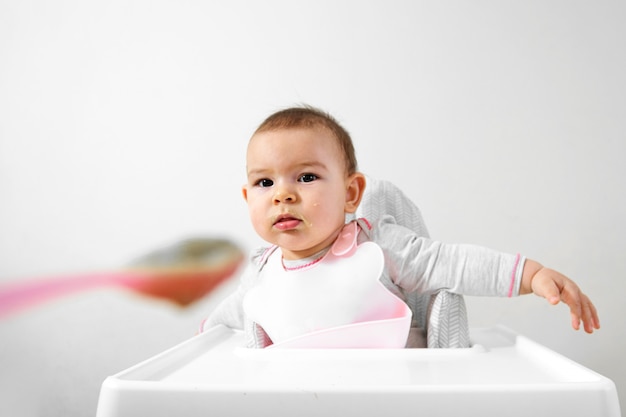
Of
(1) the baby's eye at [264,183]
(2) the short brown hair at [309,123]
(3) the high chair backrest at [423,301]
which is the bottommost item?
(3) the high chair backrest at [423,301]

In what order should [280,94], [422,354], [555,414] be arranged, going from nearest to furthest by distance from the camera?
[555,414] < [422,354] < [280,94]

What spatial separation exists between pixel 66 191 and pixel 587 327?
147cm

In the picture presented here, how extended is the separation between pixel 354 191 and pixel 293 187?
Answer: 5.0 inches

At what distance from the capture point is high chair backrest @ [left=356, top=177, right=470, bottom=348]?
2.58 feet

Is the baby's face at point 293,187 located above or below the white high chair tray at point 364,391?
above

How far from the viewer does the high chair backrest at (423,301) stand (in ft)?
2.58

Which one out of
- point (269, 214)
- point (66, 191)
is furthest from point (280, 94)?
point (269, 214)

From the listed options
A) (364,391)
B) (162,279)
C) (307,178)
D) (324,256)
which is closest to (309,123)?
(307,178)

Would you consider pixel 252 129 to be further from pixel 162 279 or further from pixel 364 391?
pixel 364 391

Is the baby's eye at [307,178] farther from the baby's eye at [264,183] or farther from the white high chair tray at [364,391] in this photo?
the white high chair tray at [364,391]

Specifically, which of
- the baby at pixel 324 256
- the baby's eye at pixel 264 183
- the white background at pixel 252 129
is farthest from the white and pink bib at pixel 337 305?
the white background at pixel 252 129

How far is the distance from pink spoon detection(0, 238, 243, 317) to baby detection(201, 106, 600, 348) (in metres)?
0.90

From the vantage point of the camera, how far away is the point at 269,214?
80 centimetres

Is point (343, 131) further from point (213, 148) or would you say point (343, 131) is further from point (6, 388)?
point (6, 388)
